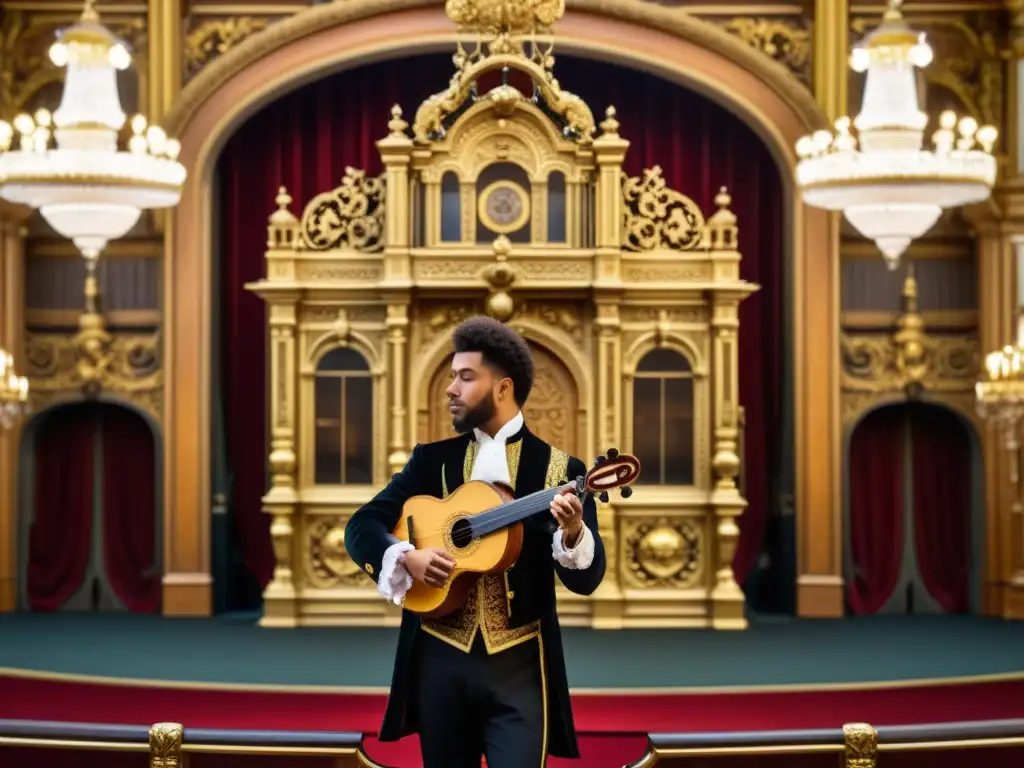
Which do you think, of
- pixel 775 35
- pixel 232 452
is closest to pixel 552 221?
pixel 775 35

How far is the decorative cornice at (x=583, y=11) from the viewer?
11.2 m

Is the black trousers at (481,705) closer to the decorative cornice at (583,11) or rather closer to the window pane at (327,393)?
the window pane at (327,393)

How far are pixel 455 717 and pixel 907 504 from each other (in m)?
8.36

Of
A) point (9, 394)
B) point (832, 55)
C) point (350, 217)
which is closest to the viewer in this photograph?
point (9, 394)

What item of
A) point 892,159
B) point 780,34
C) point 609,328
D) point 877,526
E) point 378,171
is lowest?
point 877,526

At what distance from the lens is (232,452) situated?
1182cm

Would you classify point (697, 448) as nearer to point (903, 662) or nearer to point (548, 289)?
point (548, 289)

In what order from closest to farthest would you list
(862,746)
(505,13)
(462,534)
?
(462,534) → (862,746) → (505,13)

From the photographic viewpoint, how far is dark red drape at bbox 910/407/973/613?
11562 millimetres

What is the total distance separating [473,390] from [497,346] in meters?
0.13

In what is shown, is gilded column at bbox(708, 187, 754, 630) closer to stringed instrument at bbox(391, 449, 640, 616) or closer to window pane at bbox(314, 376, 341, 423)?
window pane at bbox(314, 376, 341, 423)

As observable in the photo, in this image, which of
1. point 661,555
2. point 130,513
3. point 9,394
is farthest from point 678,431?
point 9,394

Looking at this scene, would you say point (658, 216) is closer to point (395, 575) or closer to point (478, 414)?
point (478, 414)

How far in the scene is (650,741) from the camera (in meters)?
4.97
